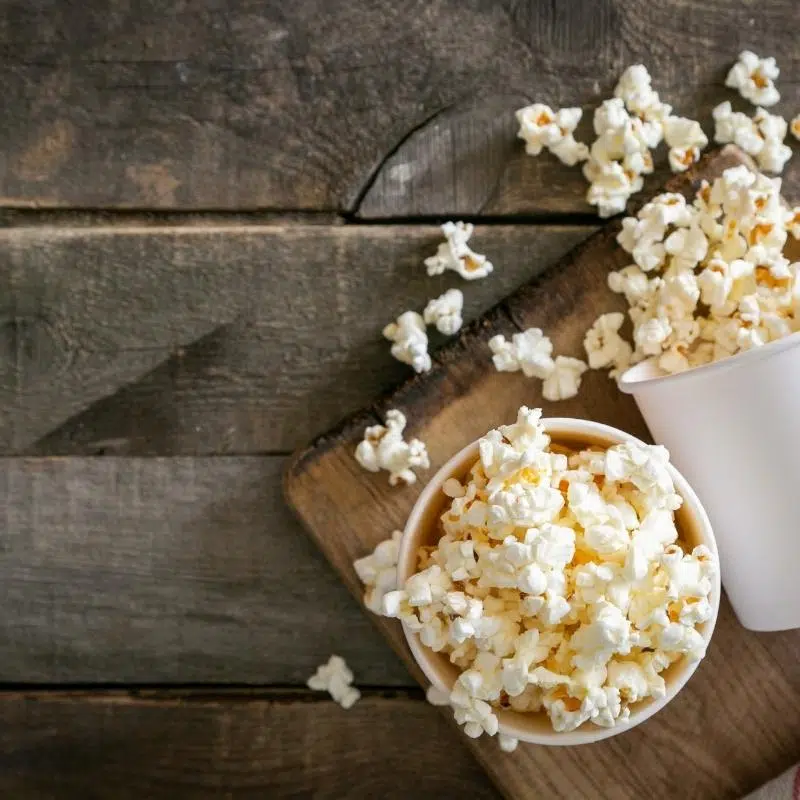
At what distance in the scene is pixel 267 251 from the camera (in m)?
0.81

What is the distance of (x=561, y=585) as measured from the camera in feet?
1.98

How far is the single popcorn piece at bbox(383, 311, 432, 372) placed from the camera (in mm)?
773

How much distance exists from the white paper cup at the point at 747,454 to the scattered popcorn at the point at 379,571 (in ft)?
0.75

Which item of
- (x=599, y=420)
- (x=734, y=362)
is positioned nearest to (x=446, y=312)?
(x=599, y=420)

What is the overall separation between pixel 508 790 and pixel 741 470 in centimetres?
34

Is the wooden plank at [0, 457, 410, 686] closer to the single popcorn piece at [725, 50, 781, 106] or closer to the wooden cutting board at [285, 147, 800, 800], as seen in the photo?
the wooden cutting board at [285, 147, 800, 800]

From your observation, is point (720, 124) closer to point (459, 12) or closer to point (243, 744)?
point (459, 12)

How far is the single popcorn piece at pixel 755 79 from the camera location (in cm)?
79

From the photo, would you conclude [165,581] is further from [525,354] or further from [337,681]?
[525,354]

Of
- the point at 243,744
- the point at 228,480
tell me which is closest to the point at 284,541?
the point at 228,480

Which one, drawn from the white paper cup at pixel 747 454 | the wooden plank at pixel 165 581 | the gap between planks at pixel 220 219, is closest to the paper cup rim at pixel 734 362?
the white paper cup at pixel 747 454

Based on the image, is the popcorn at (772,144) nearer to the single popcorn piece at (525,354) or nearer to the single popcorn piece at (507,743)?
the single popcorn piece at (525,354)

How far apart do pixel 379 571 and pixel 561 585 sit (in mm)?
197

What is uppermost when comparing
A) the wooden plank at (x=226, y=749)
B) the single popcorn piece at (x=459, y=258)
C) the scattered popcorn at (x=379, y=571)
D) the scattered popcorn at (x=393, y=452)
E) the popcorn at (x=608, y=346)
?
the single popcorn piece at (x=459, y=258)
